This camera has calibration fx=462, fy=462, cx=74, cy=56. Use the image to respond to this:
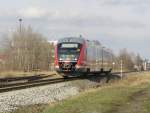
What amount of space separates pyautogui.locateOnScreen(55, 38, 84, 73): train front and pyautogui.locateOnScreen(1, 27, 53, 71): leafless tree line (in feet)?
169

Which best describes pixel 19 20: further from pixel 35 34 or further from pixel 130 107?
pixel 130 107

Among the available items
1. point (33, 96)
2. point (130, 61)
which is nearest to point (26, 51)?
point (130, 61)

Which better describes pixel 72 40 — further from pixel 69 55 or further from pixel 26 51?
pixel 26 51

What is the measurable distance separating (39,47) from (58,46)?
2814 inches

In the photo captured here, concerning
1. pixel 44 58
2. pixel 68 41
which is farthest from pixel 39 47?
pixel 68 41

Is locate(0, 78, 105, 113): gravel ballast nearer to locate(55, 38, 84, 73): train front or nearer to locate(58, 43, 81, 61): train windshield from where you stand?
locate(55, 38, 84, 73): train front

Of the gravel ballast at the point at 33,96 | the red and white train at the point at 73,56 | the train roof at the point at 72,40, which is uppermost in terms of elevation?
the train roof at the point at 72,40

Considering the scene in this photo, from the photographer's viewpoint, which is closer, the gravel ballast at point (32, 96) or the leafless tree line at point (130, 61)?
the gravel ballast at point (32, 96)

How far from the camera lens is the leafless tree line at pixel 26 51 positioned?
317ft

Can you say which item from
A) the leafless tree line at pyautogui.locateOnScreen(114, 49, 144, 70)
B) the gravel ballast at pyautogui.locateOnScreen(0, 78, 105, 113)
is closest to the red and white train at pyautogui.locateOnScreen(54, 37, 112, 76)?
the gravel ballast at pyautogui.locateOnScreen(0, 78, 105, 113)

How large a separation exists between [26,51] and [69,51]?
6097cm

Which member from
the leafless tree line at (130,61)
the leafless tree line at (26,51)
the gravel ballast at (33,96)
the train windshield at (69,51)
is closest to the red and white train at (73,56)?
the train windshield at (69,51)

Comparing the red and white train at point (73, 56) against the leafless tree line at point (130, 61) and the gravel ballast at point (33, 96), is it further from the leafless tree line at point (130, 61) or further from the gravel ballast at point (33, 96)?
the leafless tree line at point (130, 61)

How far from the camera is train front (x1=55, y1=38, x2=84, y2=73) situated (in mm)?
40094
